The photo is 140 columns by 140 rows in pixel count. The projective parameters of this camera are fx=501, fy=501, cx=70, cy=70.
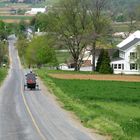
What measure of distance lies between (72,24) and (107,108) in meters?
52.3

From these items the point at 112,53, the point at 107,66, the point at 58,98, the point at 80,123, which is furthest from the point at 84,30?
the point at 80,123

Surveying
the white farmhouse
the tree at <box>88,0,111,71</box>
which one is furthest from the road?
the white farmhouse

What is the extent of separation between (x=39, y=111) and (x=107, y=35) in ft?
180

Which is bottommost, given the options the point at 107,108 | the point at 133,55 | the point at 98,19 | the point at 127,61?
the point at 107,108

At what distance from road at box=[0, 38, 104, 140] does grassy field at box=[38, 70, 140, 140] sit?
0.96 m

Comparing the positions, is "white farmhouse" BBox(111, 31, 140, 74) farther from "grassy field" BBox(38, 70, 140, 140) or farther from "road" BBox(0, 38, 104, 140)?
"road" BBox(0, 38, 104, 140)

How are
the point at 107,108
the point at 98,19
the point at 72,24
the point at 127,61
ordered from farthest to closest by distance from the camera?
the point at 127,61
the point at 98,19
the point at 72,24
the point at 107,108

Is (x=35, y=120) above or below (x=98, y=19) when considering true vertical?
below

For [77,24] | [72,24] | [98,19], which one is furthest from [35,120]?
[77,24]

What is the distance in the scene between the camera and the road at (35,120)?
71.3ft

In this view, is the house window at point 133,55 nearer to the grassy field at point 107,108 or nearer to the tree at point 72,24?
the tree at point 72,24

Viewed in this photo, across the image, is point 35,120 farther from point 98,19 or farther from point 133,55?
point 133,55

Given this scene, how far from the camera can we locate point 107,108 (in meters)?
33.8

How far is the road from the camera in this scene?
71.3 ft
